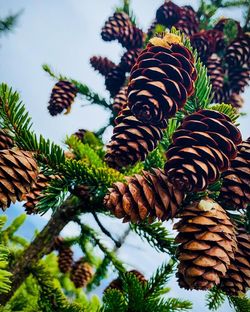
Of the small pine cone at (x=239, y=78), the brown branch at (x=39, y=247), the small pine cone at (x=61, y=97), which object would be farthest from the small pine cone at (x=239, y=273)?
the small pine cone at (x=239, y=78)

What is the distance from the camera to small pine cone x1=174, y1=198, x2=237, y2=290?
30.1 inches

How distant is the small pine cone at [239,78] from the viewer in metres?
2.54

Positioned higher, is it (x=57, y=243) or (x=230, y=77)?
(x=230, y=77)

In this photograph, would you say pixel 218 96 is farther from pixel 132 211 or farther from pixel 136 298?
pixel 132 211

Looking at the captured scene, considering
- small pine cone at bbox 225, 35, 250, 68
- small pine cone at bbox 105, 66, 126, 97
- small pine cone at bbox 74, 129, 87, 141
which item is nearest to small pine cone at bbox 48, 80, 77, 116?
small pine cone at bbox 74, 129, 87, 141

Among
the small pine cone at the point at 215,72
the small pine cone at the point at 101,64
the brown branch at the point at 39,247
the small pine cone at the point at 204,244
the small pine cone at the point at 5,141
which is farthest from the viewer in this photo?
the small pine cone at the point at 101,64

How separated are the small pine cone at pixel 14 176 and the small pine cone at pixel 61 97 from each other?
5.02 feet

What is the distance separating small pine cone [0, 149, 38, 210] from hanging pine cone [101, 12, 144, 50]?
203 centimetres

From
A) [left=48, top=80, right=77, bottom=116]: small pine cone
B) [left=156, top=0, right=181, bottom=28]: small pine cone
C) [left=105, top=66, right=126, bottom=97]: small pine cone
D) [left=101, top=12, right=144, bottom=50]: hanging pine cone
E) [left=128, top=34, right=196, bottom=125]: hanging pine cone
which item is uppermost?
[left=156, top=0, right=181, bottom=28]: small pine cone

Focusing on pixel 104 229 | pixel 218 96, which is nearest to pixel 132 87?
pixel 104 229

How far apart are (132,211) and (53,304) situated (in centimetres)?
101

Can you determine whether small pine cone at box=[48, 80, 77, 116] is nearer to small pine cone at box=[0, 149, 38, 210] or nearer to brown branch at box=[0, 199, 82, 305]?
brown branch at box=[0, 199, 82, 305]

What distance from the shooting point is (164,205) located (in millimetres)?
823

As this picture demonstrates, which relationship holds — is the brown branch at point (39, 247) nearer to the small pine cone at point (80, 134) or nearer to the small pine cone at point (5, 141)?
the small pine cone at point (80, 134)
